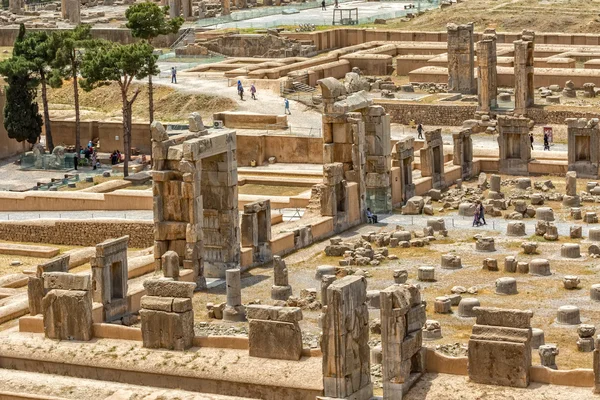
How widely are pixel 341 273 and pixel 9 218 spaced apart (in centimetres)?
1656

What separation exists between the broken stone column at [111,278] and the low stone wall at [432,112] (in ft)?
116

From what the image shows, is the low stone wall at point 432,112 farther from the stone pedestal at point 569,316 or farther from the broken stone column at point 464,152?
the stone pedestal at point 569,316

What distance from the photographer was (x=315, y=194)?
6003 cm

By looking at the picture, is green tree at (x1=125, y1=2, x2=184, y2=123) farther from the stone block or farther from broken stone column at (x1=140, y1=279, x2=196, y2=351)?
the stone block

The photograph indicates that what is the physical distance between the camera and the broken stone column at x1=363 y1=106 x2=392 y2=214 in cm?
6225

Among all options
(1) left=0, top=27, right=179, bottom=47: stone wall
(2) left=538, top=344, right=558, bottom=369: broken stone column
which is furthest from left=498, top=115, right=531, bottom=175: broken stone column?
(1) left=0, top=27, right=179, bottom=47: stone wall

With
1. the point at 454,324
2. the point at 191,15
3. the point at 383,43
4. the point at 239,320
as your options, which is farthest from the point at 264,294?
the point at 191,15

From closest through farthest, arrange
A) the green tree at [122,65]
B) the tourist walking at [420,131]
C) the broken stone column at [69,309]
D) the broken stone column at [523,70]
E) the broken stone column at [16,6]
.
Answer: the broken stone column at [69,309] < the green tree at [122,65] < the tourist walking at [420,131] < the broken stone column at [523,70] < the broken stone column at [16,6]

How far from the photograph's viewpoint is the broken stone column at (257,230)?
54281mm

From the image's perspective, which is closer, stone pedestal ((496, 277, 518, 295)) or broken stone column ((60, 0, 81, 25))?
stone pedestal ((496, 277, 518, 295))

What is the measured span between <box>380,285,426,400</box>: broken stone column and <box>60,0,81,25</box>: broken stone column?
91876mm

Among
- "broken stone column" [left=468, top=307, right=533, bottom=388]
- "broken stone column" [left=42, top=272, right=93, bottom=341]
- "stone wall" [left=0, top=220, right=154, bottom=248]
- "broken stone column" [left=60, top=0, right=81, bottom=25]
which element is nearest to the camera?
"broken stone column" [left=468, top=307, right=533, bottom=388]

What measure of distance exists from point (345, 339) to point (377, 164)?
24.0m

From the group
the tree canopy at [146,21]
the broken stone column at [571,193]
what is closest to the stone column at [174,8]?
the tree canopy at [146,21]
